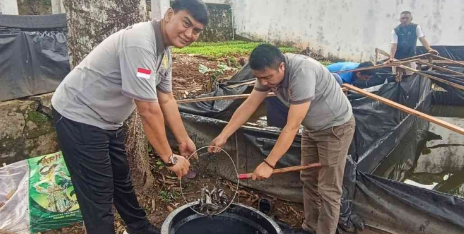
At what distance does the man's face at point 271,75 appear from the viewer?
261 centimetres

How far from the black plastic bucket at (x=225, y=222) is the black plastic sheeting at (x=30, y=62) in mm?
3654

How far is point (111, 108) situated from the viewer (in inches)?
89.1

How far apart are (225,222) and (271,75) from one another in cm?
124

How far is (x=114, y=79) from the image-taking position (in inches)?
85.6

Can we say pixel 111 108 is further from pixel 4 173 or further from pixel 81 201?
pixel 4 173

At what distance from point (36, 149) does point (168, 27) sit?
11.8ft

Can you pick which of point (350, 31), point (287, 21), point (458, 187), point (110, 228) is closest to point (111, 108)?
point (110, 228)

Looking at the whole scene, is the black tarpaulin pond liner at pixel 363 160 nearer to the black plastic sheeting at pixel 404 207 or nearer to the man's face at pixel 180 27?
the black plastic sheeting at pixel 404 207

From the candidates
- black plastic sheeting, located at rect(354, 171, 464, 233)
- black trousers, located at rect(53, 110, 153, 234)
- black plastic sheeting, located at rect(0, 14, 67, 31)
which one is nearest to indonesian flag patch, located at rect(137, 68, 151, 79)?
black trousers, located at rect(53, 110, 153, 234)

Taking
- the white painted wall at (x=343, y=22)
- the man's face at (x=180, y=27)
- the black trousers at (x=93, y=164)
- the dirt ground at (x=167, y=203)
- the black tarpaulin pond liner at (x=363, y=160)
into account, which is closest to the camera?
the man's face at (x=180, y=27)

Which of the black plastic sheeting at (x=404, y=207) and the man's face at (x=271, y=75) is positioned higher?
the man's face at (x=271, y=75)

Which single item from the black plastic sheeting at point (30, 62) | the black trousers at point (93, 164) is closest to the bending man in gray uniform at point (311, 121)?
the black trousers at point (93, 164)

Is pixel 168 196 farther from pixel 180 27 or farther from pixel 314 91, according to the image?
pixel 180 27

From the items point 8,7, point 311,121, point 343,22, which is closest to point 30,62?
point 311,121
